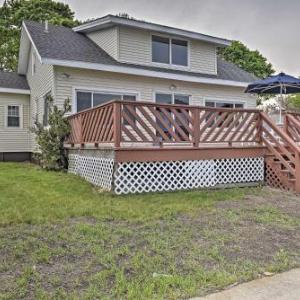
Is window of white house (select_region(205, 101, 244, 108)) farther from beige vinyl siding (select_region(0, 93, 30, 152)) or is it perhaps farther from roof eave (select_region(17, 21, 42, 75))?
beige vinyl siding (select_region(0, 93, 30, 152))

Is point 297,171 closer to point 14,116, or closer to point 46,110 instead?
point 46,110

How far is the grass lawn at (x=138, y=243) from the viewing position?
307cm

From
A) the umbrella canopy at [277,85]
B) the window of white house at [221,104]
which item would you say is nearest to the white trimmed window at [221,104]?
the window of white house at [221,104]

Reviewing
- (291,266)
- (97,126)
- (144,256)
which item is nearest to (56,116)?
(97,126)

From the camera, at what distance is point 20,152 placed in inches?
575

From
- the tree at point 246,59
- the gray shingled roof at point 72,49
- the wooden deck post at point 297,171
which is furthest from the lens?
the tree at point 246,59

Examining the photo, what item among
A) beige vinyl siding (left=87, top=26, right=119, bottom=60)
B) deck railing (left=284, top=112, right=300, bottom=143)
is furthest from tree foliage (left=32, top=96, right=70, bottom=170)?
deck railing (left=284, top=112, right=300, bottom=143)

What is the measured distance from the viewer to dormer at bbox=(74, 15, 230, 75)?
1247cm

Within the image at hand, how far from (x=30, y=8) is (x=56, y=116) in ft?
62.8

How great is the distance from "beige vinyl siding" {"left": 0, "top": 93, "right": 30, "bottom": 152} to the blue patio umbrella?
9269 mm

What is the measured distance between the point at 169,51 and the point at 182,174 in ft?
23.2

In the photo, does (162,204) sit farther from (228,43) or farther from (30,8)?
(30,8)

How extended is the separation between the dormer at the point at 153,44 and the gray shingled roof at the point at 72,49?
0.35 metres

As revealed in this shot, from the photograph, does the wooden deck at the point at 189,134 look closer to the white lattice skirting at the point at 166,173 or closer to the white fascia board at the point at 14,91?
the white lattice skirting at the point at 166,173
